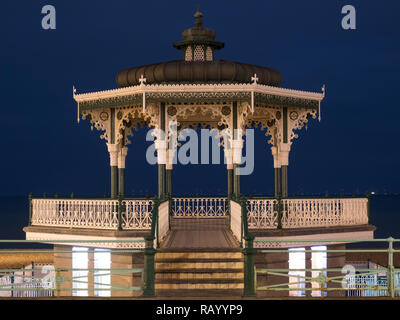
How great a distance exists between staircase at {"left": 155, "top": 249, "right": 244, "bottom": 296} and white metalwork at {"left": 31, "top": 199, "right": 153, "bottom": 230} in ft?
9.54

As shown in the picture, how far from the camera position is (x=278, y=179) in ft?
72.3

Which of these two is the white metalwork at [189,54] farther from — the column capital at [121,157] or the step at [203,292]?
the step at [203,292]

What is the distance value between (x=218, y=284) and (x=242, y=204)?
1.94 metres

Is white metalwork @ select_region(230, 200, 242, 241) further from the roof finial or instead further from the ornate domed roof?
the roof finial

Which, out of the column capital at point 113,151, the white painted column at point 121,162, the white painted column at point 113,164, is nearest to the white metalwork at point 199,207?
the white painted column at point 121,162

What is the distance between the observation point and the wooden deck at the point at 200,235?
1557 cm

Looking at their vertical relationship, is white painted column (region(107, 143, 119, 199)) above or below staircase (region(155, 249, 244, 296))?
above

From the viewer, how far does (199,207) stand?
2333 cm

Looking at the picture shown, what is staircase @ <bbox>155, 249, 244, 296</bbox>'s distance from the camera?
45.9ft

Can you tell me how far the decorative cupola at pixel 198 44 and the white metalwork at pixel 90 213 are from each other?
645 centimetres

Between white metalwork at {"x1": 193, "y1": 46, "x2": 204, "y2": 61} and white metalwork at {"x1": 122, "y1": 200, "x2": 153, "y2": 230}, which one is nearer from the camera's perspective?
white metalwork at {"x1": 122, "y1": 200, "x2": 153, "y2": 230}

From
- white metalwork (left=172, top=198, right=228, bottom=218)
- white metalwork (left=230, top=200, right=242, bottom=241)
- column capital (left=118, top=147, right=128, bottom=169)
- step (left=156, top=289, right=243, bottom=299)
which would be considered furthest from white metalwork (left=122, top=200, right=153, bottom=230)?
white metalwork (left=172, top=198, right=228, bottom=218)
